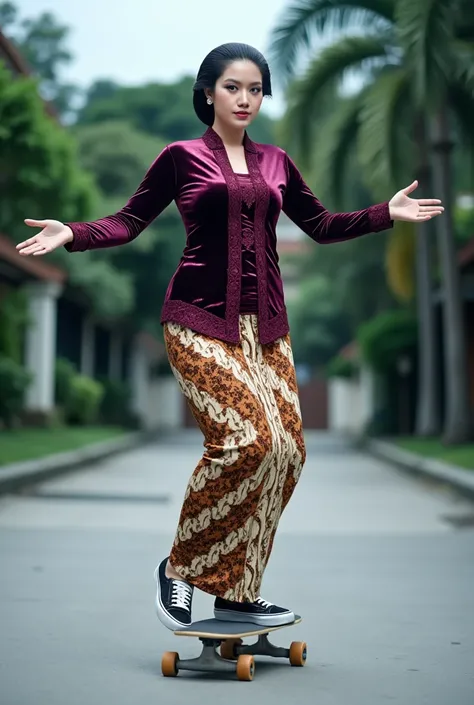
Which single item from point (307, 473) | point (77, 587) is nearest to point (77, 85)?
point (307, 473)

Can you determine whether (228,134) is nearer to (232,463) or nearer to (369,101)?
(232,463)

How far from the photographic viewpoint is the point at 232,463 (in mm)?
3848

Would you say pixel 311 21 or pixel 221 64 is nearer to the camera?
pixel 221 64

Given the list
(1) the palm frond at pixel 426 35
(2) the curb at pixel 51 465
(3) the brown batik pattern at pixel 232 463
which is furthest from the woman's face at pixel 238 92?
(1) the palm frond at pixel 426 35

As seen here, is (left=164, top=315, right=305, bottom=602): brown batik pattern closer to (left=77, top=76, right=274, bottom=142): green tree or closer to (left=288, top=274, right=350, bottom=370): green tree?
(left=77, top=76, right=274, bottom=142): green tree

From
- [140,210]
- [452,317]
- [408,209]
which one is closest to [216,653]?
[140,210]

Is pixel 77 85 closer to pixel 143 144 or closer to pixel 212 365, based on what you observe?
pixel 143 144

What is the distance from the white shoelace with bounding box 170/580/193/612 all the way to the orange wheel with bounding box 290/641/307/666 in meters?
0.43

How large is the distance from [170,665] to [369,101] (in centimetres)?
1854

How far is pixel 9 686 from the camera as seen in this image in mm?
3789

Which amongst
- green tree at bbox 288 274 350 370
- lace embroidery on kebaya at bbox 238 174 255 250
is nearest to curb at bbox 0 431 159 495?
lace embroidery on kebaya at bbox 238 174 255 250

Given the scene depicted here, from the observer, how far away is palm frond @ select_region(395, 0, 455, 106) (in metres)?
17.1

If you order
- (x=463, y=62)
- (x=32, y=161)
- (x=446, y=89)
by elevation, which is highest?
(x=446, y=89)

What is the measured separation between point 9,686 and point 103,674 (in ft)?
1.19
